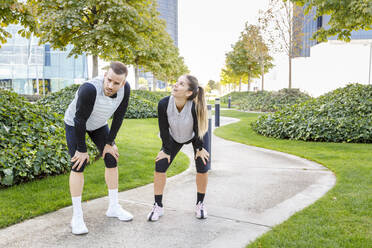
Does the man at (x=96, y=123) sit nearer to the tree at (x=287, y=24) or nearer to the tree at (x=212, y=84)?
the tree at (x=287, y=24)

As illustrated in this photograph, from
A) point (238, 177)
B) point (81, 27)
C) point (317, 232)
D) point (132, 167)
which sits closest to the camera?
point (317, 232)

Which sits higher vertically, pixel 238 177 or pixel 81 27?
pixel 81 27

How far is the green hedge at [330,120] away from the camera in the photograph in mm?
8477

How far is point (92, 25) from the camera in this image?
50.1ft

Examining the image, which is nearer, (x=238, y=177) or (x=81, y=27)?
(x=238, y=177)

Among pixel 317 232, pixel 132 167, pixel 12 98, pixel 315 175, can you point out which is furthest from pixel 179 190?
pixel 12 98

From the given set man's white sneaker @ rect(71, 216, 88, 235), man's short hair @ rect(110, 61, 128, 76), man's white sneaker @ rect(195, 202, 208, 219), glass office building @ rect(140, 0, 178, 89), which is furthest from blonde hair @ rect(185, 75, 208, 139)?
glass office building @ rect(140, 0, 178, 89)

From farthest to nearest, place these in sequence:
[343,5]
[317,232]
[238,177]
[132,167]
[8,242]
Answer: [343,5], [132,167], [238,177], [317,232], [8,242]

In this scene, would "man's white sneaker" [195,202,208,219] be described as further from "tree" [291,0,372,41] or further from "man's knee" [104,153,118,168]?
"tree" [291,0,372,41]

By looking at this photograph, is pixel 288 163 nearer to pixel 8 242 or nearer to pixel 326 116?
pixel 326 116

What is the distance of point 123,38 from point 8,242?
1331cm

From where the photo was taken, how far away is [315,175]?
5.33 metres

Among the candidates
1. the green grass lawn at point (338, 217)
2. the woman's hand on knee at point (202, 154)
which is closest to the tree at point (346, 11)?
the green grass lawn at point (338, 217)

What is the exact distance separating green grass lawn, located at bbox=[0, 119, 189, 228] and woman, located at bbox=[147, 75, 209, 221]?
3.98 feet
